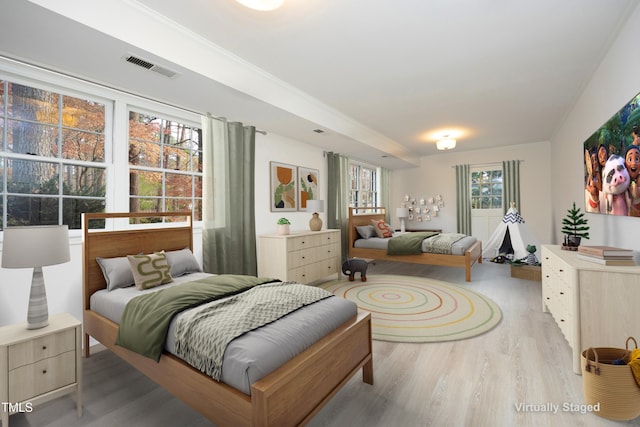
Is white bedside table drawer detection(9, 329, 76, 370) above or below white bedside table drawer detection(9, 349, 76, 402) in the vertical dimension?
above

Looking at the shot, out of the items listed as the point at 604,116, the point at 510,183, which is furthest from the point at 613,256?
the point at 510,183

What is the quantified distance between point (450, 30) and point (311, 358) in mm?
2576

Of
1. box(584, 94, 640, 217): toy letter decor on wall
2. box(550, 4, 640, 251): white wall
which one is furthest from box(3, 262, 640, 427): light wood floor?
box(584, 94, 640, 217): toy letter decor on wall

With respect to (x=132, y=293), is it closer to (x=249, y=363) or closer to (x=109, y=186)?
(x=109, y=186)

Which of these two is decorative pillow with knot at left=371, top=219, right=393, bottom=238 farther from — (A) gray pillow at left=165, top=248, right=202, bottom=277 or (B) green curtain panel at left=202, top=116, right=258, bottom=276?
(A) gray pillow at left=165, top=248, right=202, bottom=277

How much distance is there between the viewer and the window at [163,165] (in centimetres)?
320

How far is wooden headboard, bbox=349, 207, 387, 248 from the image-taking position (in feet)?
19.7

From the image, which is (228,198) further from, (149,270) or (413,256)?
(413,256)

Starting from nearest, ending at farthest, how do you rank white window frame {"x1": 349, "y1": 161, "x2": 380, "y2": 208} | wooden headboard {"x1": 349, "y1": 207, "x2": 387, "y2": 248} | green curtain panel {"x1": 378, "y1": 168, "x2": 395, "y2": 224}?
wooden headboard {"x1": 349, "y1": 207, "x2": 387, "y2": 248} → white window frame {"x1": 349, "y1": 161, "x2": 380, "y2": 208} → green curtain panel {"x1": 378, "y1": 168, "x2": 395, "y2": 224}

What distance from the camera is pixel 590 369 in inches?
69.0

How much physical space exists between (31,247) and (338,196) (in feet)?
15.3

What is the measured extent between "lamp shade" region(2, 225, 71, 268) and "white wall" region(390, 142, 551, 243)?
7223 mm

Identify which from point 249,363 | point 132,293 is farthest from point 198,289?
point 249,363

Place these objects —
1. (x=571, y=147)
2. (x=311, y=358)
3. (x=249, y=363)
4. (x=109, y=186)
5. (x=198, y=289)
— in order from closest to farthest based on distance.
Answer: (x=249, y=363) < (x=311, y=358) < (x=198, y=289) < (x=109, y=186) < (x=571, y=147)
